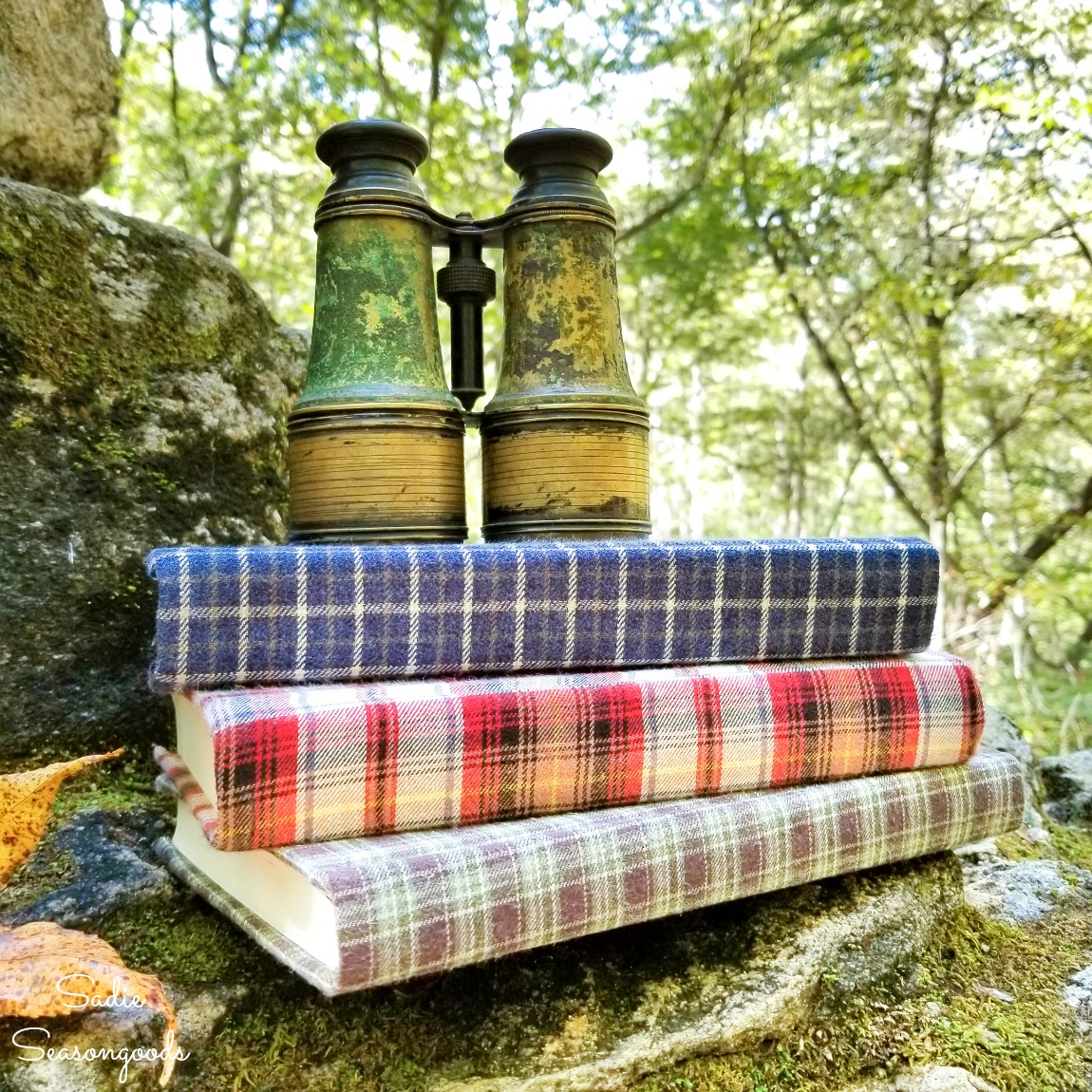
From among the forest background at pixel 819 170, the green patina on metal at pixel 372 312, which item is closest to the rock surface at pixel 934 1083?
the green patina on metal at pixel 372 312

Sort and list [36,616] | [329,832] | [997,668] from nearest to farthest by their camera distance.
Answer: [329,832] < [36,616] < [997,668]

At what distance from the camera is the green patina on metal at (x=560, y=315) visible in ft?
3.88

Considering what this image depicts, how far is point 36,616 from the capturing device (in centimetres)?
102

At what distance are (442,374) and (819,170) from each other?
4.01 meters

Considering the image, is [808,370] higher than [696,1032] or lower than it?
higher

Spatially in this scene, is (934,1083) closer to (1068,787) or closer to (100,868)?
(100,868)

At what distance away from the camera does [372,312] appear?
1.15 metres

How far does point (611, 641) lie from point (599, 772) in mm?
136

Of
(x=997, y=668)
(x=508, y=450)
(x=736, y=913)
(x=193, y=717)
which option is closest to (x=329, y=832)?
(x=193, y=717)

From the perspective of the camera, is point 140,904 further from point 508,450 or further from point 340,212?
point 340,212

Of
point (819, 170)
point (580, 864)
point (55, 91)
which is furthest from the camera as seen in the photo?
point (819, 170)

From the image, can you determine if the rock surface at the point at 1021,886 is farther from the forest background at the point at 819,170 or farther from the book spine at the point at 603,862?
the forest background at the point at 819,170

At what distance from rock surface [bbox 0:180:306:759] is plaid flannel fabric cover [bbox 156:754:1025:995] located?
0.77 feet

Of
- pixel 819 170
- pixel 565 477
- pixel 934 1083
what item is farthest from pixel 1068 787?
pixel 819 170
